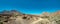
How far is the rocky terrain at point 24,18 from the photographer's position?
5581 millimetres

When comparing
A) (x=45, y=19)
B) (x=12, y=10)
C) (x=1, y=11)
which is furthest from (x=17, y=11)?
(x=45, y=19)

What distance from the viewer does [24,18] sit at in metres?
5.72

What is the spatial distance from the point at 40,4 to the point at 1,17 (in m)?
1.45

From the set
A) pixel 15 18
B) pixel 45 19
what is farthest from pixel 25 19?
pixel 45 19

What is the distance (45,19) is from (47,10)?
0.39m

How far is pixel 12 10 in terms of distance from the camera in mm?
5707

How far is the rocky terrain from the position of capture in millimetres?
5581

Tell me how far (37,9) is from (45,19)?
0.46m

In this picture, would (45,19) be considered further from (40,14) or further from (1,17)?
(1,17)

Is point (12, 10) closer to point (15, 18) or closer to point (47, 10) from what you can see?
point (15, 18)

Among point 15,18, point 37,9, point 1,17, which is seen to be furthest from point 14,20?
point 37,9

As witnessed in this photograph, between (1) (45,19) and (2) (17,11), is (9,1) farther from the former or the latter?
(1) (45,19)

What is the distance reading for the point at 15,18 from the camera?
18.4 feet

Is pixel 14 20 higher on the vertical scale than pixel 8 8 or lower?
lower
